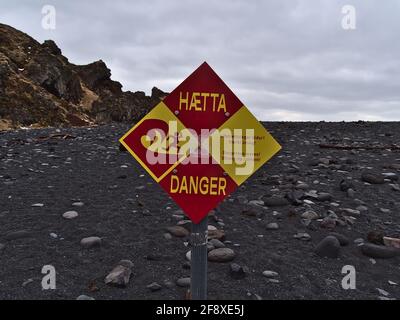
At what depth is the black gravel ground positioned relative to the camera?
153 inches

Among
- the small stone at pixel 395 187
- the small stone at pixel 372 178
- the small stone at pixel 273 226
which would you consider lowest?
the small stone at pixel 273 226

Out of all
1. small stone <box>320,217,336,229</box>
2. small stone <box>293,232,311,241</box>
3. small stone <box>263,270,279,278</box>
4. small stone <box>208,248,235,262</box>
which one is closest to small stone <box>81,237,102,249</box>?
small stone <box>208,248,235,262</box>

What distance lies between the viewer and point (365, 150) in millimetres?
10781

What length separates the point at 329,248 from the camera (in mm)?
4660

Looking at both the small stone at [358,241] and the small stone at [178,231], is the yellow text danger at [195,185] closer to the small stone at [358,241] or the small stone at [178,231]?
the small stone at [178,231]

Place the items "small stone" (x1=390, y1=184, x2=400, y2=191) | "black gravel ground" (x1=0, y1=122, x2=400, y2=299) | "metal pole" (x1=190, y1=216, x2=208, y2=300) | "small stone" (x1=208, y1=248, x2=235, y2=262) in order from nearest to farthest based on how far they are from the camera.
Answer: "metal pole" (x1=190, y1=216, x2=208, y2=300) < "black gravel ground" (x1=0, y1=122, x2=400, y2=299) < "small stone" (x1=208, y1=248, x2=235, y2=262) < "small stone" (x1=390, y1=184, x2=400, y2=191)

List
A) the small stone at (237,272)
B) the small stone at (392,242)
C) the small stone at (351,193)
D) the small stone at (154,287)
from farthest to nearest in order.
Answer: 1. the small stone at (351,193)
2. the small stone at (392,242)
3. the small stone at (237,272)
4. the small stone at (154,287)

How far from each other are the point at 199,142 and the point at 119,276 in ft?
6.80

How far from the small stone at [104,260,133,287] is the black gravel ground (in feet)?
0.27

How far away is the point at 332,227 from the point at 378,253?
2.75 feet

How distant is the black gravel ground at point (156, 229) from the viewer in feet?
12.7

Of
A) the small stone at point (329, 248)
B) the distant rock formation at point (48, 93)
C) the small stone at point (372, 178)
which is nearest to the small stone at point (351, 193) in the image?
the small stone at point (372, 178)

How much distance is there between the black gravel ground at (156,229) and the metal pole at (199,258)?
942 mm

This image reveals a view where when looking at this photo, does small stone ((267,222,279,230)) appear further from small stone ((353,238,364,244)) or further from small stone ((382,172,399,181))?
small stone ((382,172,399,181))
